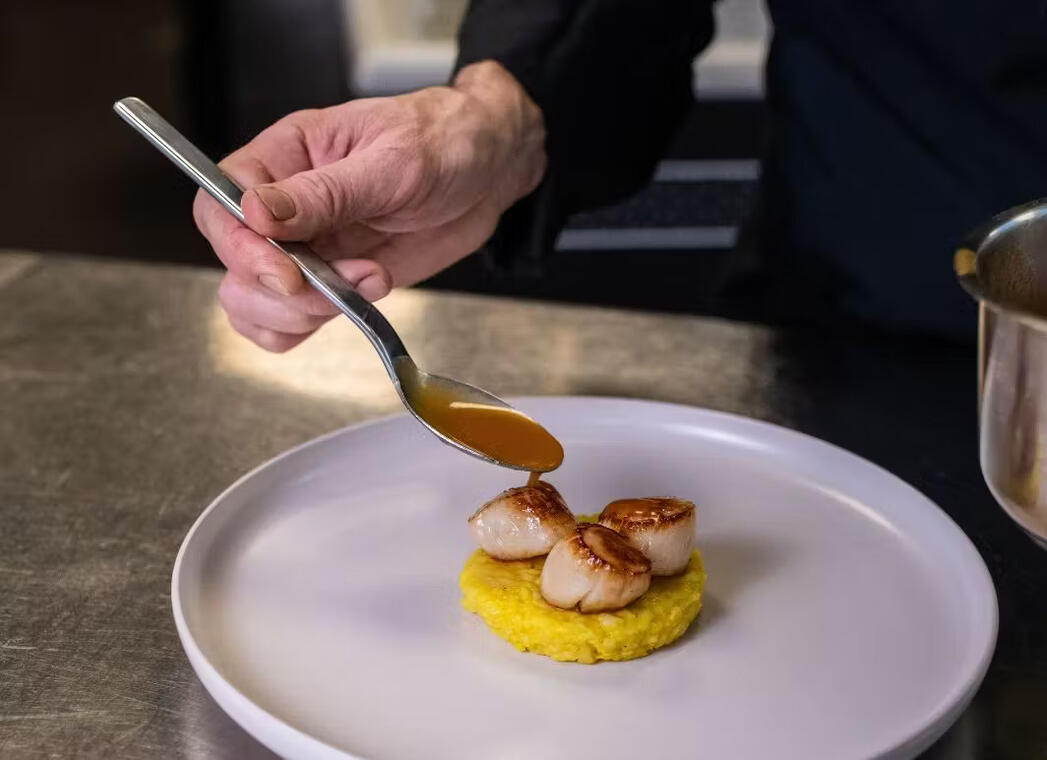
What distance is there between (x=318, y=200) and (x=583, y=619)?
1.54 feet

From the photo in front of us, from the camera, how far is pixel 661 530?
96cm

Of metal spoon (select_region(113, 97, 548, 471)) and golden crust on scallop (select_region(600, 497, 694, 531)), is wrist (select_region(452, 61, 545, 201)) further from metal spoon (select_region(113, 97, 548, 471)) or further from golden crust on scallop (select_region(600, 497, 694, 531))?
golden crust on scallop (select_region(600, 497, 694, 531))

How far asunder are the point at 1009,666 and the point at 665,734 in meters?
0.30

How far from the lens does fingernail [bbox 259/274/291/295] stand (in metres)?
1.14

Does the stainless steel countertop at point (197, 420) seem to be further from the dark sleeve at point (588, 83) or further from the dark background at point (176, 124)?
the dark background at point (176, 124)

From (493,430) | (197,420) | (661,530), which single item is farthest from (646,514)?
(197,420)

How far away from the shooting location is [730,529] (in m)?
1.11

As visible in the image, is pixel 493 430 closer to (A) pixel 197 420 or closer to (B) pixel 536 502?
(B) pixel 536 502

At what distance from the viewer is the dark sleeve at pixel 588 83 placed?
5.08 feet

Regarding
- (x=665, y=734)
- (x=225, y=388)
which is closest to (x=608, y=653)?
(x=665, y=734)

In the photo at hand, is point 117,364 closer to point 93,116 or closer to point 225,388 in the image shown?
point 225,388

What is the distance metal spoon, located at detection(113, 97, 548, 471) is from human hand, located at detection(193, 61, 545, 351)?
0.08ft

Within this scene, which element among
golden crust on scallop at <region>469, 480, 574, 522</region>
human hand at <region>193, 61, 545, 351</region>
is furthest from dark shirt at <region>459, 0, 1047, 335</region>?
golden crust on scallop at <region>469, 480, 574, 522</region>

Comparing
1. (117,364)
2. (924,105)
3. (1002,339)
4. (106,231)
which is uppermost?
(1002,339)
